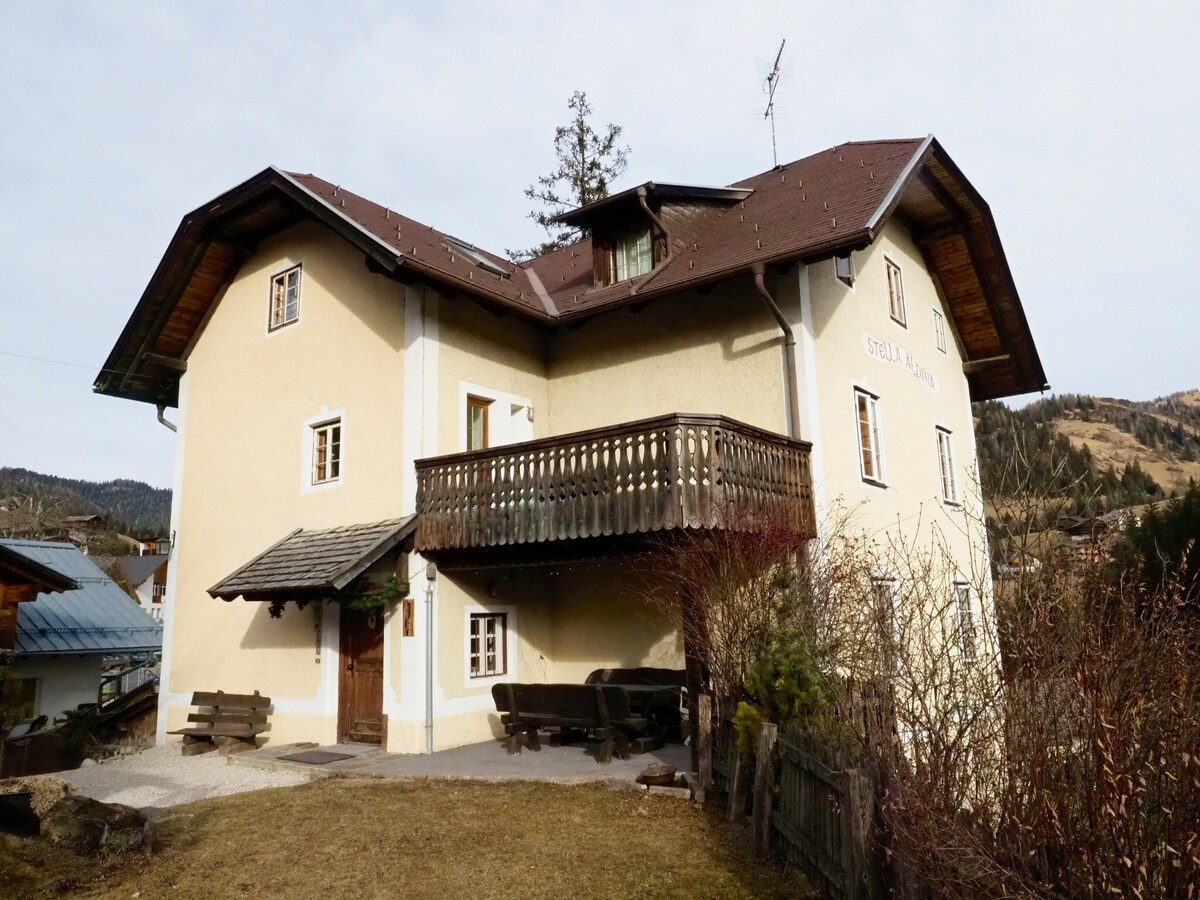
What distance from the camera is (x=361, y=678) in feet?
43.9

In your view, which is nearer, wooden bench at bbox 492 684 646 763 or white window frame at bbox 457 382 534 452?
wooden bench at bbox 492 684 646 763

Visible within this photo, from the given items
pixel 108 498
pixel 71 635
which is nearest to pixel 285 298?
pixel 71 635

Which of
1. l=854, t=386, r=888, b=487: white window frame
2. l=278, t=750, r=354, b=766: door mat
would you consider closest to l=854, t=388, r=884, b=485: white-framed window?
l=854, t=386, r=888, b=487: white window frame

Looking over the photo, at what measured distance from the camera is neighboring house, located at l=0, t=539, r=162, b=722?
1916cm

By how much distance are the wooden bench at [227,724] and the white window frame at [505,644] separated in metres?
3.34

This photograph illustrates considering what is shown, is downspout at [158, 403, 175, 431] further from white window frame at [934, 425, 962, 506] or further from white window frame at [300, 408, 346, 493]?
white window frame at [934, 425, 962, 506]

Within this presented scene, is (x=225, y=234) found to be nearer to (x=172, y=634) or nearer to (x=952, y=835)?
(x=172, y=634)

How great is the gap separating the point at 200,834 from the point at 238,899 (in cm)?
196

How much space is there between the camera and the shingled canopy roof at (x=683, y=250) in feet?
42.3

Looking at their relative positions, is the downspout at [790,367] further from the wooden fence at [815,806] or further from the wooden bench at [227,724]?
the wooden bench at [227,724]

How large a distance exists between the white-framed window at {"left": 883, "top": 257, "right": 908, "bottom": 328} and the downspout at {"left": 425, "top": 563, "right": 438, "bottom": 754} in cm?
907

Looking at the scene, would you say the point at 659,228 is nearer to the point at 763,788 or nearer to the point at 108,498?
the point at 763,788

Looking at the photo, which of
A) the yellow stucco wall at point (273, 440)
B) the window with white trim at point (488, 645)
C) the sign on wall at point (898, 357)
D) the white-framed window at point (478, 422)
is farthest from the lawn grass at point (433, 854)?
the sign on wall at point (898, 357)

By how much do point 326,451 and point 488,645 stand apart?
13.6 ft
